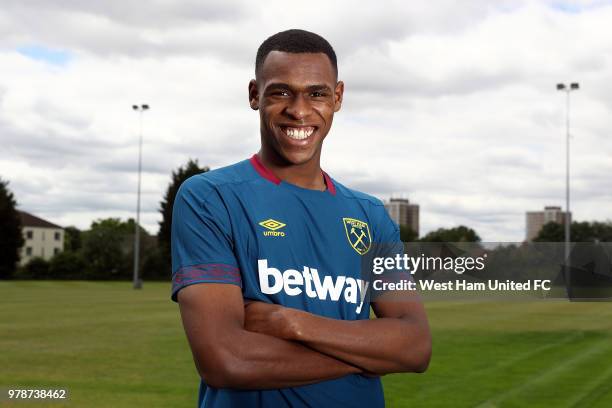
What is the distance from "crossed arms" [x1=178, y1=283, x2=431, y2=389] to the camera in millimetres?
2645

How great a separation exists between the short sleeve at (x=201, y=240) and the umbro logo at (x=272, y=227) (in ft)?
0.41

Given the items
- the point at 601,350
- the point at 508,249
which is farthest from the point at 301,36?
the point at 601,350

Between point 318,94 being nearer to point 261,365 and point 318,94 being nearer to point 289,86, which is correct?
point 289,86

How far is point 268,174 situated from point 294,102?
29 cm

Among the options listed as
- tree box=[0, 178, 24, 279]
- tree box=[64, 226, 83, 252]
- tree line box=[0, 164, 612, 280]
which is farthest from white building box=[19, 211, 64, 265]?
tree box=[0, 178, 24, 279]

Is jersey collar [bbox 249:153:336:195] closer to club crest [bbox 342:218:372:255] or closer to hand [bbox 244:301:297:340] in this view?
club crest [bbox 342:218:372:255]

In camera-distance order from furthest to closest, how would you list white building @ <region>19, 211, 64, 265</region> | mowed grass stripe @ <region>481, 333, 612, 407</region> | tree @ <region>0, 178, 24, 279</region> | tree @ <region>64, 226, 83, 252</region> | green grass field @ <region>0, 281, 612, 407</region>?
tree @ <region>64, 226, 83, 252</region>
white building @ <region>19, 211, 64, 265</region>
tree @ <region>0, 178, 24, 279</region>
green grass field @ <region>0, 281, 612, 407</region>
mowed grass stripe @ <region>481, 333, 612, 407</region>

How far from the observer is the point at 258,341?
267 cm

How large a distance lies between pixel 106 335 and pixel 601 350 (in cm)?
1139

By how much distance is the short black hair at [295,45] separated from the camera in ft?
9.55

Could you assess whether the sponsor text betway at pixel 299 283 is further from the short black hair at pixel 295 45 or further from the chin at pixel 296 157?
the short black hair at pixel 295 45

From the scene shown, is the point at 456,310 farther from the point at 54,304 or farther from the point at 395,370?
the point at 395,370

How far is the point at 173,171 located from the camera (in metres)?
91.8

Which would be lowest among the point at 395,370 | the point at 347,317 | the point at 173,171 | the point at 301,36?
the point at 395,370
